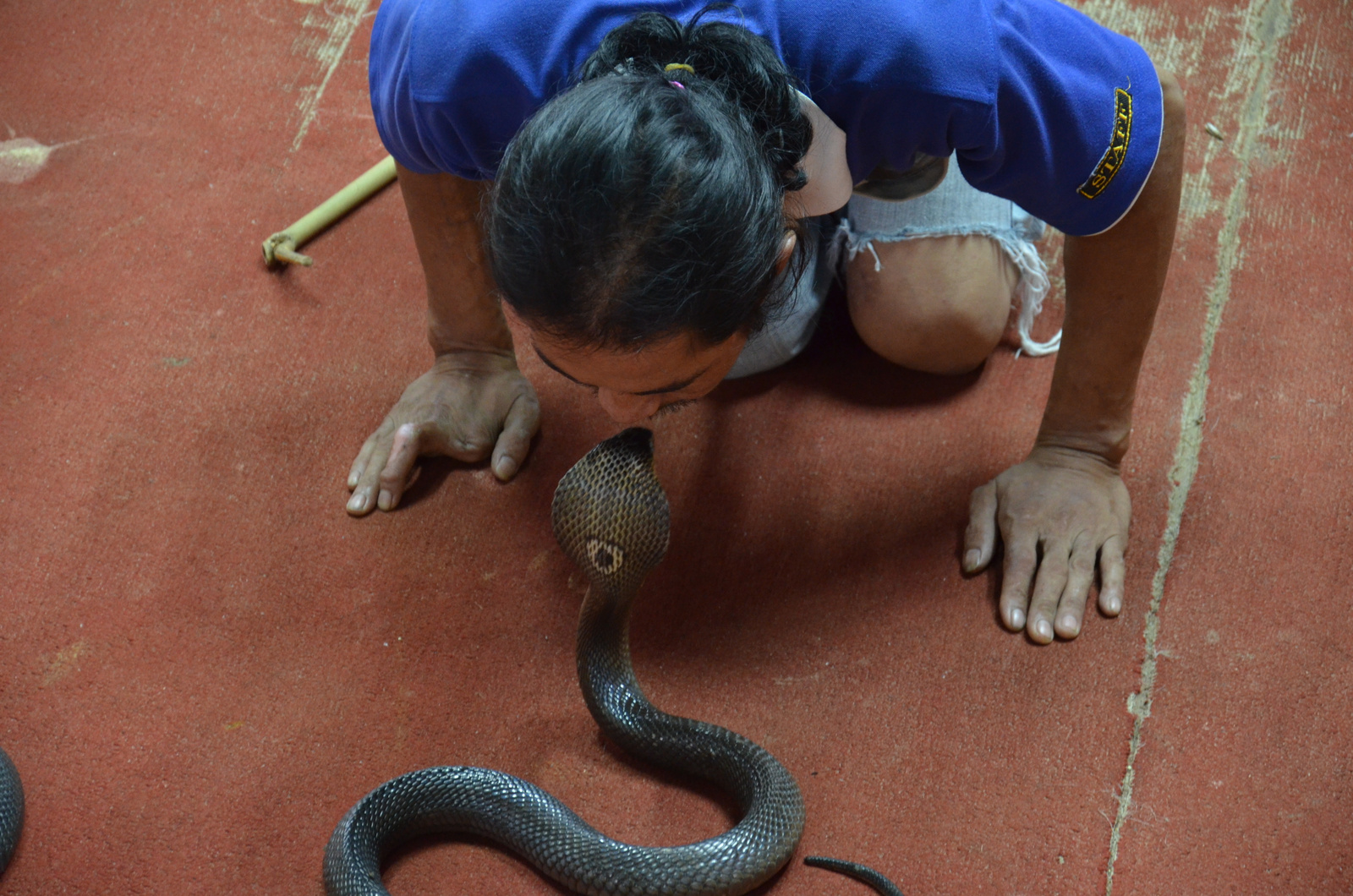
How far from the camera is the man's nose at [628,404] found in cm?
121

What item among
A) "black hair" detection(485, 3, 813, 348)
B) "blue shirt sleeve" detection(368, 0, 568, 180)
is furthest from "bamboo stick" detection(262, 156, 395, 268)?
"black hair" detection(485, 3, 813, 348)

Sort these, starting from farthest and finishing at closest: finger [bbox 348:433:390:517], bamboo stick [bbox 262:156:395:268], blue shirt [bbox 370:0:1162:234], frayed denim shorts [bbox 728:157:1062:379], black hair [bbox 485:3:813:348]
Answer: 1. bamboo stick [bbox 262:156:395:268]
2. frayed denim shorts [bbox 728:157:1062:379]
3. finger [bbox 348:433:390:517]
4. blue shirt [bbox 370:0:1162:234]
5. black hair [bbox 485:3:813:348]

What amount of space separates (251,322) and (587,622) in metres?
0.99

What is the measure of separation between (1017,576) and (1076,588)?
83 millimetres

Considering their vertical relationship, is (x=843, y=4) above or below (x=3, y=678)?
above

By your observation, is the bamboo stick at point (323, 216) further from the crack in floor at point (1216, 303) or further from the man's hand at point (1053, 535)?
the crack in floor at point (1216, 303)

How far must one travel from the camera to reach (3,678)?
60.2 inches

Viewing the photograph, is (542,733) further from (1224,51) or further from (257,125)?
(1224,51)

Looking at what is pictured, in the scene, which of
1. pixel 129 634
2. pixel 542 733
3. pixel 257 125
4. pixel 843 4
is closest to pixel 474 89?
pixel 843 4

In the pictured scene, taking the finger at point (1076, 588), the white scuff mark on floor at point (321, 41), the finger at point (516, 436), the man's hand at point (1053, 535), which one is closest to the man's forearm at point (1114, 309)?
the man's hand at point (1053, 535)

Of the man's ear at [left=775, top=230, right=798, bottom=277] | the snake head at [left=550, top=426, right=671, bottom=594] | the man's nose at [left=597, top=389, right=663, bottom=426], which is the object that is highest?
the man's ear at [left=775, top=230, right=798, bottom=277]

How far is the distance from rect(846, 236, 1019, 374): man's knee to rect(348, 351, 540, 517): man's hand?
0.60 metres

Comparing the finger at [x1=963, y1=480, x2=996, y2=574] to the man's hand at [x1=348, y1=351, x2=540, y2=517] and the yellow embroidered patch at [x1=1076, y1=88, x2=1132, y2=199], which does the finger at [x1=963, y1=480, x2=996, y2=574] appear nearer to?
the yellow embroidered patch at [x1=1076, y1=88, x2=1132, y2=199]

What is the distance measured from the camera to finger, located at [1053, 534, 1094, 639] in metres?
1.55
